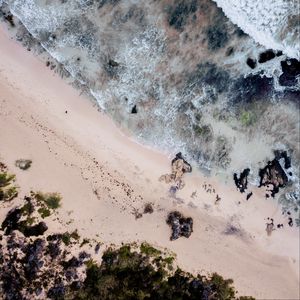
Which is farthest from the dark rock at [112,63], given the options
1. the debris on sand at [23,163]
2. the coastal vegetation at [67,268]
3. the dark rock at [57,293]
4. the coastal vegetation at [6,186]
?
the dark rock at [57,293]

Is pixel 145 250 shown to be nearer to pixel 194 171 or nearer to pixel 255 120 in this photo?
pixel 194 171

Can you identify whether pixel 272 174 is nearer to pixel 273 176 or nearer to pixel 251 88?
pixel 273 176

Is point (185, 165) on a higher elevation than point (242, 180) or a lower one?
lower

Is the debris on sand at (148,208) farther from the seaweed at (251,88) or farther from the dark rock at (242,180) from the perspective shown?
the seaweed at (251,88)

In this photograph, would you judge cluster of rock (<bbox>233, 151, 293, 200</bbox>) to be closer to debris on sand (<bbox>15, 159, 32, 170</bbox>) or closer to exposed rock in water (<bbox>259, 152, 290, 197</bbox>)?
exposed rock in water (<bbox>259, 152, 290, 197</bbox>)

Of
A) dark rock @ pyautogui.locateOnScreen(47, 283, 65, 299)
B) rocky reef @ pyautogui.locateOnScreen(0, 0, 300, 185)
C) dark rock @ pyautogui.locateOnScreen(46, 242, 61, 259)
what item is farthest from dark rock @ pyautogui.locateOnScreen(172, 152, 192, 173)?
dark rock @ pyautogui.locateOnScreen(47, 283, 65, 299)

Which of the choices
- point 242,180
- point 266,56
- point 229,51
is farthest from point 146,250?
point 266,56

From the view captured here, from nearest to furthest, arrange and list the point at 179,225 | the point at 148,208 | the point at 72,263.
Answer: the point at 72,263
the point at 179,225
the point at 148,208
